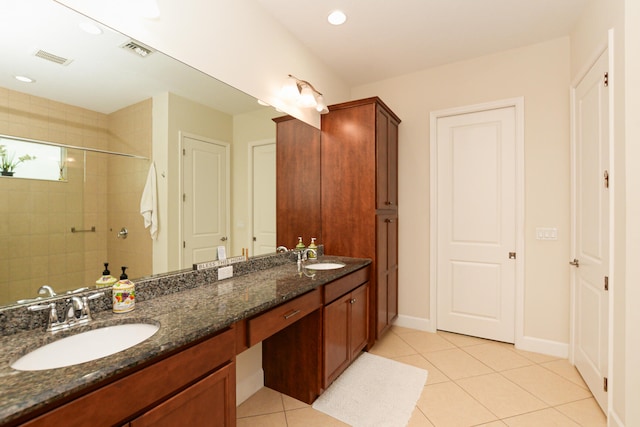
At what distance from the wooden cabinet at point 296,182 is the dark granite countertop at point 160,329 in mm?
671

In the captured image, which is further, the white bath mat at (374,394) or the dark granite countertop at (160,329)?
the white bath mat at (374,394)

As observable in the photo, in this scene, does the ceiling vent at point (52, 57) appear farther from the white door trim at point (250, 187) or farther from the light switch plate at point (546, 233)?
the light switch plate at point (546, 233)

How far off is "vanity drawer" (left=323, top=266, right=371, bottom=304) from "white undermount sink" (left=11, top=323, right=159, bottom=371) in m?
1.10

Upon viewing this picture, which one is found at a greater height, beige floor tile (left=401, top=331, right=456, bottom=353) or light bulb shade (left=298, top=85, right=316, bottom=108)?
light bulb shade (left=298, top=85, right=316, bottom=108)

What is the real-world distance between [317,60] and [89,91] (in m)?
2.09

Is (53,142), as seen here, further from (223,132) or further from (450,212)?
(450,212)

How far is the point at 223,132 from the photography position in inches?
77.7

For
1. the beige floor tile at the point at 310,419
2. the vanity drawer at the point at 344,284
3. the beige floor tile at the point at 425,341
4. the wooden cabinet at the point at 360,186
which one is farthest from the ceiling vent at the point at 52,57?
the beige floor tile at the point at 425,341

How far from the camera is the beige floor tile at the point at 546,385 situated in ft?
6.57

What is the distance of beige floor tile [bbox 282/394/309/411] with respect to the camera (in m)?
1.92

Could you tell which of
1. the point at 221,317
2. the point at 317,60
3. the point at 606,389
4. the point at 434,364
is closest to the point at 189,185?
the point at 221,317

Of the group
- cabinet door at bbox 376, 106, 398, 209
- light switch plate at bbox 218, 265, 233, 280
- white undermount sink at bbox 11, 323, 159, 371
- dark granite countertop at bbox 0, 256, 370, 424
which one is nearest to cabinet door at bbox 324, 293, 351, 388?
dark granite countertop at bbox 0, 256, 370, 424

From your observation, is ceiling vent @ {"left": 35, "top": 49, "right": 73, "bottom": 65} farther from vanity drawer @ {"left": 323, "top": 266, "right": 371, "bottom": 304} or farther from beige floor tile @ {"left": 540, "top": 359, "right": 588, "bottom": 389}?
beige floor tile @ {"left": 540, "top": 359, "right": 588, "bottom": 389}

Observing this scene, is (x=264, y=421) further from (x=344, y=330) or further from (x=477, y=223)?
(x=477, y=223)
